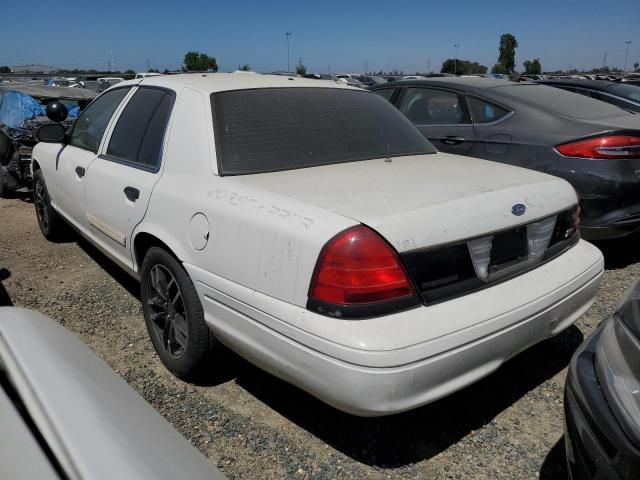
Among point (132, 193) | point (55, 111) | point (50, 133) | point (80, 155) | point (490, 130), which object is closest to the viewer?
point (132, 193)

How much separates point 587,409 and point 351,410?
77cm

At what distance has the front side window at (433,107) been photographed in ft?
16.3

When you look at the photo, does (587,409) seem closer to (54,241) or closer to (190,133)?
(190,133)

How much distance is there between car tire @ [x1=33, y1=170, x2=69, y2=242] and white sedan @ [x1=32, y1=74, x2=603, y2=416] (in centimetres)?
166

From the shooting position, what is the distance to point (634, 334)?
161cm

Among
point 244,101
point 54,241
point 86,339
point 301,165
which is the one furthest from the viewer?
point 54,241

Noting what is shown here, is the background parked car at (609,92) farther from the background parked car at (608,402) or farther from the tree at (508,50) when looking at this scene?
the tree at (508,50)

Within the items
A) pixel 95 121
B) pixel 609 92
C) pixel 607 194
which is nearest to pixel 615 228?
pixel 607 194

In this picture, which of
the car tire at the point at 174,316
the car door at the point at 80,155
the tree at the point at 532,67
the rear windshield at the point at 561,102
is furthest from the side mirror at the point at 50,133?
the tree at the point at 532,67

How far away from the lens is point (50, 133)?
13.3 feet

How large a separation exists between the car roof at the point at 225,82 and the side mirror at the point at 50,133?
94cm

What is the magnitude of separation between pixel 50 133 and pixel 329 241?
3.12 metres

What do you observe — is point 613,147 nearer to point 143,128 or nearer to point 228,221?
point 228,221

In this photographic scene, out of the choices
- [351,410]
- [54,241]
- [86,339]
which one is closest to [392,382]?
[351,410]
